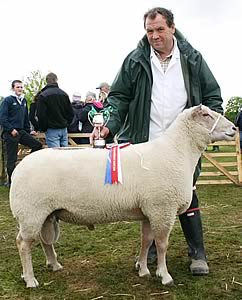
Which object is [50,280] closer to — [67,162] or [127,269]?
[127,269]

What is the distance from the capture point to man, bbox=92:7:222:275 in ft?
14.1

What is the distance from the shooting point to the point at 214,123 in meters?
4.01

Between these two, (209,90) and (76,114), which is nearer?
(209,90)

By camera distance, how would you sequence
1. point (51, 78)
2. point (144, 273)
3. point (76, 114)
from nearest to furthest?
point (144, 273) → point (51, 78) → point (76, 114)

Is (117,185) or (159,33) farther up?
(159,33)

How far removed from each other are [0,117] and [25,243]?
5.82 m

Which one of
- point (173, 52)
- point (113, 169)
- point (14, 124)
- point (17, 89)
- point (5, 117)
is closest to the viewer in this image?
point (113, 169)

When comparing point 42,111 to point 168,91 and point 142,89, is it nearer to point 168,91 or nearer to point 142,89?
point 142,89

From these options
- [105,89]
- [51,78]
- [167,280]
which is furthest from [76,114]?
[167,280]

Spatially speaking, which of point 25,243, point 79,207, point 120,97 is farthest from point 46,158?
point 120,97

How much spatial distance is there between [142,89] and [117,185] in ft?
3.38

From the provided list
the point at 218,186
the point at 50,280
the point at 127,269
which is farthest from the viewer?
the point at 218,186

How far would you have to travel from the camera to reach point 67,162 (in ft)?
A: 12.6

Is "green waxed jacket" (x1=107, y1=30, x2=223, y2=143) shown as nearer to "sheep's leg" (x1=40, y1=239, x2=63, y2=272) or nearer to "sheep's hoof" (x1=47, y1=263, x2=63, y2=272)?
"sheep's leg" (x1=40, y1=239, x2=63, y2=272)
